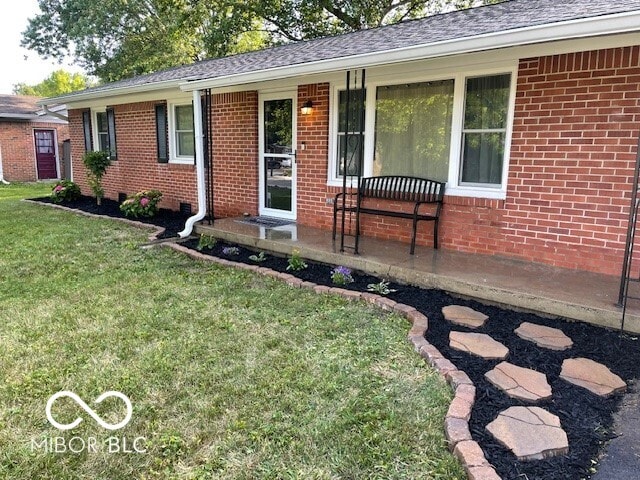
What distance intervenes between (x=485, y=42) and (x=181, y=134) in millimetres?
6318

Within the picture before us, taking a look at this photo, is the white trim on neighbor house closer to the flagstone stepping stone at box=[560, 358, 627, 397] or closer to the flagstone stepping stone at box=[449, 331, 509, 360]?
the flagstone stepping stone at box=[449, 331, 509, 360]

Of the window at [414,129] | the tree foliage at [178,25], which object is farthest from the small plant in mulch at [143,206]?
the tree foliage at [178,25]

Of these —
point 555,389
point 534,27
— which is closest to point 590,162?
point 534,27

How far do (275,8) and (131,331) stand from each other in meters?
15.4

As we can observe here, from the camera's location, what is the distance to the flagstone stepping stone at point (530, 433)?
2016 mm

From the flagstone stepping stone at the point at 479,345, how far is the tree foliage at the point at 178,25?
1505 cm

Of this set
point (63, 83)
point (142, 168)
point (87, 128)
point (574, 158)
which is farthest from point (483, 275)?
point (63, 83)

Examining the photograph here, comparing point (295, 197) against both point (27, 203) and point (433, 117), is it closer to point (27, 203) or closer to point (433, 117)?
point (433, 117)

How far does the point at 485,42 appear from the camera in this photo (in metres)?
3.44

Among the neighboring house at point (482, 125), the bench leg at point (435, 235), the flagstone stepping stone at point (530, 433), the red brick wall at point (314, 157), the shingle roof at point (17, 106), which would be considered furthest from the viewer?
the shingle roof at point (17, 106)

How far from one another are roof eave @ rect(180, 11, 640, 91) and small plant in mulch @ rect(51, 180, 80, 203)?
23.7 feet

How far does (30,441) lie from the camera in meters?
2.11

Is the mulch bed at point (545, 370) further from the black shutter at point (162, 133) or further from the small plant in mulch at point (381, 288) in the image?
the black shutter at point (162, 133)
